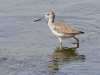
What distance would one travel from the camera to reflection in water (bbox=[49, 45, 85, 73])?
9.15 m

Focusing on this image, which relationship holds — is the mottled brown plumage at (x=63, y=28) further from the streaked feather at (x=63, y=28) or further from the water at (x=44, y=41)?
the water at (x=44, y=41)

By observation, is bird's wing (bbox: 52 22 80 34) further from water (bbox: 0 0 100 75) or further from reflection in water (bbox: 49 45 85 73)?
reflection in water (bbox: 49 45 85 73)

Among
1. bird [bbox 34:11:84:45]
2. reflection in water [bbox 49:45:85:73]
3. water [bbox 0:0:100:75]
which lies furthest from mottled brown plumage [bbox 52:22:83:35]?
reflection in water [bbox 49:45:85:73]

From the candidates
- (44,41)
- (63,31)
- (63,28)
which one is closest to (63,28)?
(63,28)

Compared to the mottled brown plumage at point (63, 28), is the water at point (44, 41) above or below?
below

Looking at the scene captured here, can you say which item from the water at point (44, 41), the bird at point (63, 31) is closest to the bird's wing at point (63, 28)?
the bird at point (63, 31)

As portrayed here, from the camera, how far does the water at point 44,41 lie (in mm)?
8758

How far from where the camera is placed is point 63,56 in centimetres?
990

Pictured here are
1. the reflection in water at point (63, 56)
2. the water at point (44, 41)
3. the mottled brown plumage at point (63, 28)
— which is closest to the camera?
the water at point (44, 41)

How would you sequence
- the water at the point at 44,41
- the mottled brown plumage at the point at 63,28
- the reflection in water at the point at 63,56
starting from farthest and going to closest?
the mottled brown plumage at the point at 63,28 < the reflection in water at the point at 63,56 < the water at the point at 44,41

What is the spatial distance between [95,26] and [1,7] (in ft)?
12.3

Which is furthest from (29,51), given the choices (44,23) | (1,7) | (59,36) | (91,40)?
(1,7)

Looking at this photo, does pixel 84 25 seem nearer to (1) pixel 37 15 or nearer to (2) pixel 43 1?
(1) pixel 37 15

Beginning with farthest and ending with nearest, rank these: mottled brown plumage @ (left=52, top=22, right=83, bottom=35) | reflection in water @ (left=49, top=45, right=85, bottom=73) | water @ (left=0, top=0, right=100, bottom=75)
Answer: mottled brown plumage @ (left=52, top=22, right=83, bottom=35) → reflection in water @ (left=49, top=45, right=85, bottom=73) → water @ (left=0, top=0, right=100, bottom=75)
